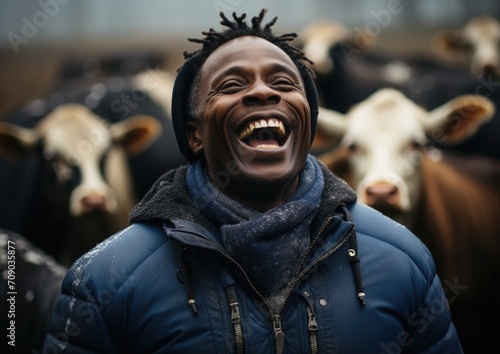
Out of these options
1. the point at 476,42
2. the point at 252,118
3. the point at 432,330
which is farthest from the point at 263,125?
the point at 476,42

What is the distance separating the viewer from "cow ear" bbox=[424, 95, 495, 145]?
530cm

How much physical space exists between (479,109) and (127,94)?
10.5 feet

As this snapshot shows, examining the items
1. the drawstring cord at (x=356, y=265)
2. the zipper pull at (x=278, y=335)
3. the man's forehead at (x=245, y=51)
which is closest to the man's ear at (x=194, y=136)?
the man's forehead at (x=245, y=51)

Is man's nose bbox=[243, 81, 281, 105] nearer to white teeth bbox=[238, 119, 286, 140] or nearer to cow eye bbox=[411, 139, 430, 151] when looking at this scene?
white teeth bbox=[238, 119, 286, 140]

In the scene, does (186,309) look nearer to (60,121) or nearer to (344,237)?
(344,237)

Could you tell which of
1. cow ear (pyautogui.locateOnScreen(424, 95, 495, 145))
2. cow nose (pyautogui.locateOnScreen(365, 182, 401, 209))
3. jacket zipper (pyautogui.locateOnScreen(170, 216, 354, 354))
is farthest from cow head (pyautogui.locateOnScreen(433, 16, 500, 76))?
jacket zipper (pyautogui.locateOnScreen(170, 216, 354, 354))

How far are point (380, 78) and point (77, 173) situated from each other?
11.2 feet

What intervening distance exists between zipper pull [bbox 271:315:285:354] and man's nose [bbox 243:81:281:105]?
24.7 inches

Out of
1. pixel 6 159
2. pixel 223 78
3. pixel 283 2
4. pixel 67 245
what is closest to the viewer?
pixel 223 78

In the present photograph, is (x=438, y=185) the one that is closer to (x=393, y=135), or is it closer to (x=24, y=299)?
(x=393, y=135)

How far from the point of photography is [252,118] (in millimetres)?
2566

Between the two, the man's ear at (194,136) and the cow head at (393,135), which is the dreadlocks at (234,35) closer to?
the man's ear at (194,136)

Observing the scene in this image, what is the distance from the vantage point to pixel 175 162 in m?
7.19

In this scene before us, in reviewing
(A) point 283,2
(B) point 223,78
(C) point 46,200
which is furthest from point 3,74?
(B) point 223,78
